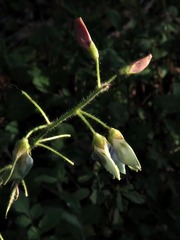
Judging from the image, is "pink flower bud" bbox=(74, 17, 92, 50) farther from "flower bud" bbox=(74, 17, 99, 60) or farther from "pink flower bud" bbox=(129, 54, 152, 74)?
"pink flower bud" bbox=(129, 54, 152, 74)

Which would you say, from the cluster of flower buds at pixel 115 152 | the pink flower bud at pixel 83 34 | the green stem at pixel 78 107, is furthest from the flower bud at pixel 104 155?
the pink flower bud at pixel 83 34

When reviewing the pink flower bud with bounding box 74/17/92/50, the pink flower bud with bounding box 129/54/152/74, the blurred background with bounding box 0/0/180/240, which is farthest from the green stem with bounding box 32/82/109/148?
the blurred background with bounding box 0/0/180/240

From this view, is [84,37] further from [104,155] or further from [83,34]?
[104,155]

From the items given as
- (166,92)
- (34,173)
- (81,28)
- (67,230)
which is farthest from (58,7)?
(81,28)

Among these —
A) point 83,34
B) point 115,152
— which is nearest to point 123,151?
point 115,152

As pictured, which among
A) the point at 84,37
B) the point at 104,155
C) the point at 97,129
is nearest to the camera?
the point at 104,155

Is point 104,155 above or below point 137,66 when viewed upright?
below
